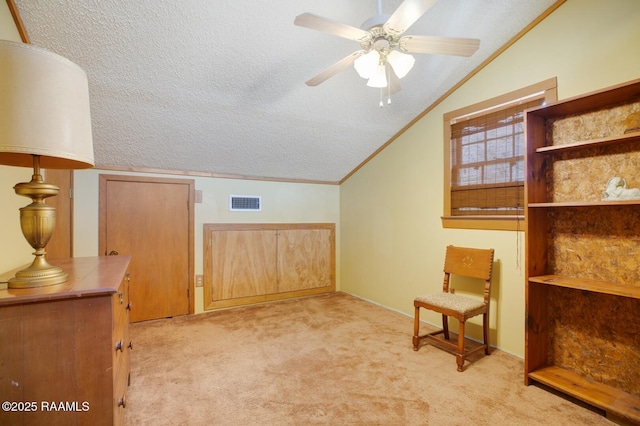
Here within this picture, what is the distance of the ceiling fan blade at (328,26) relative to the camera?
4.62 feet

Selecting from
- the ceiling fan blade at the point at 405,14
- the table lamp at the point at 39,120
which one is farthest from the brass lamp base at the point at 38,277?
the ceiling fan blade at the point at 405,14

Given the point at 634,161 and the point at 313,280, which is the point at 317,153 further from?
the point at 634,161

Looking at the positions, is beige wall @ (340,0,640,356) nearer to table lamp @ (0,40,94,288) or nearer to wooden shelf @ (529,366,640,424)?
wooden shelf @ (529,366,640,424)

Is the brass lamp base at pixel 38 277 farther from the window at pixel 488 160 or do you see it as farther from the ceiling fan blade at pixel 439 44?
the window at pixel 488 160

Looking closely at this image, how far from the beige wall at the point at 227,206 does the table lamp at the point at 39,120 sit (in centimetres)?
244

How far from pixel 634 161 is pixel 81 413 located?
3.06 m

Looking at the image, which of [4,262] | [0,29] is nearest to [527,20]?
[0,29]

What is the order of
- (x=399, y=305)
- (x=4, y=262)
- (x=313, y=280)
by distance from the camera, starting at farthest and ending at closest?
(x=313, y=280) < (x=399, y=305) < (x=4, y=262)

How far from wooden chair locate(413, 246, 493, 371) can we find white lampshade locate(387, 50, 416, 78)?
1.70 m

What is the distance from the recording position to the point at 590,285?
1832 millimetres

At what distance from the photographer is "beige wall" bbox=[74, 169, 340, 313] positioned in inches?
122

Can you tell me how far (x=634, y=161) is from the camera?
1.83m

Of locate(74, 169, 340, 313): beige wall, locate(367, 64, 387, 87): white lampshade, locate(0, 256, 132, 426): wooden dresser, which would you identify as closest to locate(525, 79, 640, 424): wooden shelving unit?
locate(367, 64, 387, 87): white lampshade

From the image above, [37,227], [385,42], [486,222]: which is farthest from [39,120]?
[486,222]
